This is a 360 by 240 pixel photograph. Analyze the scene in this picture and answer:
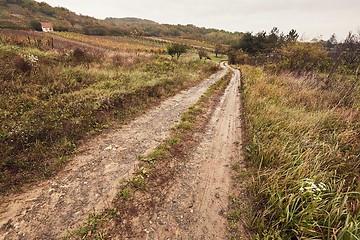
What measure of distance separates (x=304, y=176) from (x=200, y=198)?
1.95m

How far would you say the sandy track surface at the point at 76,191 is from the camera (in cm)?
233

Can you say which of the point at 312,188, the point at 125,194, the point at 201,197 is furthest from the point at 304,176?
the point at 125,194

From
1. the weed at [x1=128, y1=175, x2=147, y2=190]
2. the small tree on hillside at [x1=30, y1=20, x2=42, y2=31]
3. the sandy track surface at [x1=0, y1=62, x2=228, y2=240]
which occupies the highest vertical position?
the small tree on hillside at [x1=30, y1=20, x2=42, y2=31]

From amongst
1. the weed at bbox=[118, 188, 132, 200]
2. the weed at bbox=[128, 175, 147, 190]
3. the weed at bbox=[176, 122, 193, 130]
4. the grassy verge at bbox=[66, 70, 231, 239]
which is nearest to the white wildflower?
the grassy verge at bbox=[66, 70, 231, 239]

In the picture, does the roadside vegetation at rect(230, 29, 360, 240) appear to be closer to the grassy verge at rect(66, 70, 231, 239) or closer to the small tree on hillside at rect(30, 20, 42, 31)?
the grassy verge at rect(66, 70, 231, 239)

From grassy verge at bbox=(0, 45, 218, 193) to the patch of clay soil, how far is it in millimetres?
2261

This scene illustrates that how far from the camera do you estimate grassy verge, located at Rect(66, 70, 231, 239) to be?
2367mm

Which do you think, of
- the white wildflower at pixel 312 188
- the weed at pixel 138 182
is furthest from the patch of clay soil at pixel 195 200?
the white wildflower at pixel 312 188

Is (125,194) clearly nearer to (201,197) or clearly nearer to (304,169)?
(201,197)

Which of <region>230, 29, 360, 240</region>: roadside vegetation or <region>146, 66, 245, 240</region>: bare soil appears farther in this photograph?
<region>146, 66, 245, 240</region>: bare soil

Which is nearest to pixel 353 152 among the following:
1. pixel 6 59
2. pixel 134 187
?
pixel 134 187

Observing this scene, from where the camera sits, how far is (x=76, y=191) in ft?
9.67

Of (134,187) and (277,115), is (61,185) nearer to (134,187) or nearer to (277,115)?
(134,187)

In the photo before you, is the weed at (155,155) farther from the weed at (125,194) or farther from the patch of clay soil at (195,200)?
the weed at (125,194)
